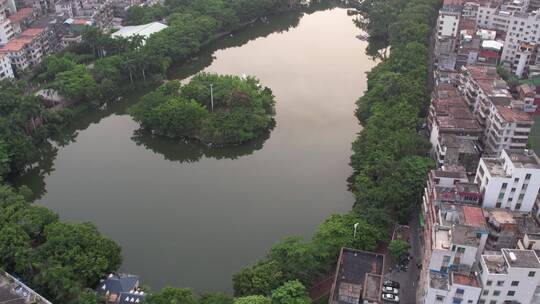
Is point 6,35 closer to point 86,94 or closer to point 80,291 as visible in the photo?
point 86,94

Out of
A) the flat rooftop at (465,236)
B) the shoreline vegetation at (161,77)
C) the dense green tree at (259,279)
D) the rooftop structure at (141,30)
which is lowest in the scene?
the dense green tree at (259,279)

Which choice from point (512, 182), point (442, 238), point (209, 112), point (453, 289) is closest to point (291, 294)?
point (453, 289)

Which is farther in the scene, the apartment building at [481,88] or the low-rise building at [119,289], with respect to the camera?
the apartment building at [481,88]

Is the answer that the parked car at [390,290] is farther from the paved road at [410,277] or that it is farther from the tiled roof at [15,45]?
the tiled roof at [15,45]

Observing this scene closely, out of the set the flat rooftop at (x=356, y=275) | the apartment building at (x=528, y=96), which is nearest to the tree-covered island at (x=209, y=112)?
the flat rooftop at (x=356, y=275)

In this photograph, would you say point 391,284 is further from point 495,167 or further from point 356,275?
point 495,167

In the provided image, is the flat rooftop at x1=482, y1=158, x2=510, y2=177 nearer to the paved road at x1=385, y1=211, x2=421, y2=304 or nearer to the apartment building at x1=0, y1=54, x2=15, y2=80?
the paved road at x1=385, y1=211, x2=421, y2=304

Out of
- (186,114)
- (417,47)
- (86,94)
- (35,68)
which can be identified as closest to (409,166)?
(186,114)
